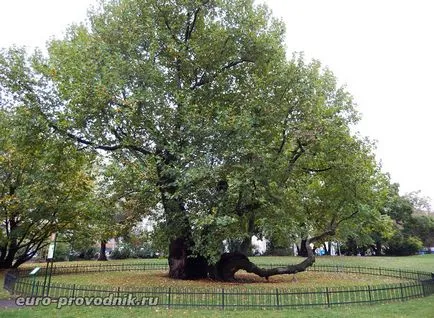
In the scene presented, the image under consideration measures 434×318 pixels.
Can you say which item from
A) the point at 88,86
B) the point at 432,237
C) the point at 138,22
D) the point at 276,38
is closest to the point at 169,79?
the point at 138,22

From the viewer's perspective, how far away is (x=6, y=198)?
2281 cm

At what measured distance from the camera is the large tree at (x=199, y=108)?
50.9 ft

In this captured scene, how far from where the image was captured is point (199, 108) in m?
18.1

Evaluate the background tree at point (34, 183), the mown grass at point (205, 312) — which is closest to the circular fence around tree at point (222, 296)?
the mown grass at point (205, 312)

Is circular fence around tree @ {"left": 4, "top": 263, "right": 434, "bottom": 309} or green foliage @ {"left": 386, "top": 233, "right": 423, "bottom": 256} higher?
green foliage @ {"left": 386, "top": 233, "right": 423, "bottom": 256}

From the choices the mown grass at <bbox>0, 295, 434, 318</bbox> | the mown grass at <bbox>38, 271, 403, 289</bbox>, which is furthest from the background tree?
the mown grass at <bbox>0, 295, 434, 318</bbox>

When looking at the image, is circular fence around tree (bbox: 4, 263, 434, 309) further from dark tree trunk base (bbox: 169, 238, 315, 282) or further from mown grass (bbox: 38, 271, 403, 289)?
dark tree trunk base (bbox: 169, 238, 315, 282)

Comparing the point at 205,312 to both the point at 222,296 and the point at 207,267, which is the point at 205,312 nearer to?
the point at 222,296

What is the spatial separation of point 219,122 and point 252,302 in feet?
24.0

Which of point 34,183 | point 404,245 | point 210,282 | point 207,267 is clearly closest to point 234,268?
point 207,267

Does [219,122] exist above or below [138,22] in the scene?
below

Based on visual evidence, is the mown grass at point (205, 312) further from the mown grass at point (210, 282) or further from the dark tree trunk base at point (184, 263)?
the dark tree trunk base at point (184, 263)

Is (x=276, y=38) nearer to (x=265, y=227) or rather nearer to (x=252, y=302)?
(x=265, y=227)

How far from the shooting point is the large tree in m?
15.5
